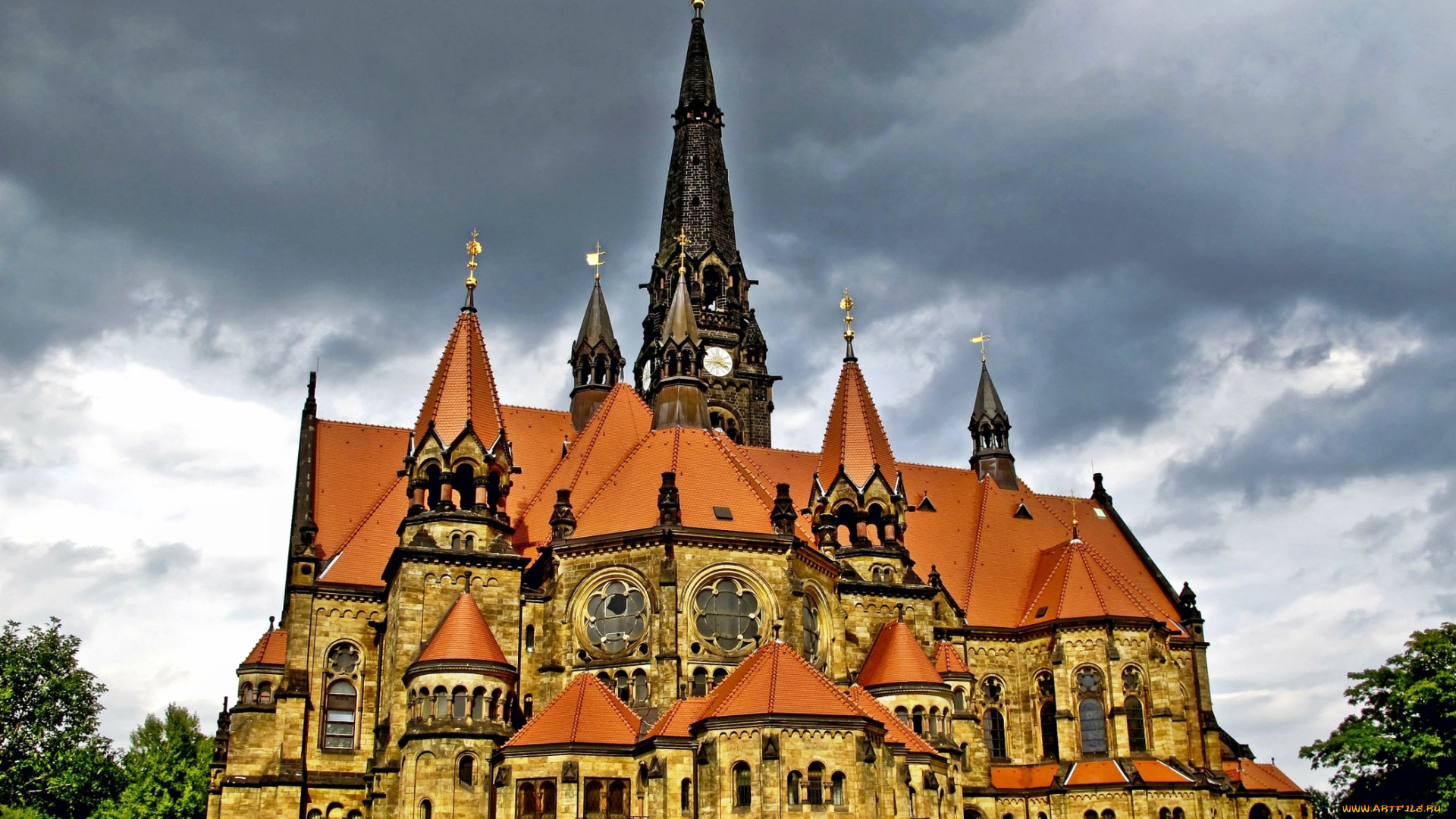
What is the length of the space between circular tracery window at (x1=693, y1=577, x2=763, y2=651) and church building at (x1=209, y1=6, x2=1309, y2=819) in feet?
0.28

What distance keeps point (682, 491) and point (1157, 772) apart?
19.8 meters

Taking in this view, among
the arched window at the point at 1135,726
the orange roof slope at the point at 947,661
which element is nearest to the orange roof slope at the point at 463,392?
the orange roof slope at the point at 947,661

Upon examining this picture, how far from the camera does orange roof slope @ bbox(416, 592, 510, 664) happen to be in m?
40.7

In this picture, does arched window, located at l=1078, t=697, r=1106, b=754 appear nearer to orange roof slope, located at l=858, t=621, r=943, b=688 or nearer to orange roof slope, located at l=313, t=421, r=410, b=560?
orange roof slope, located at l=858, t=621, r=943, b=688

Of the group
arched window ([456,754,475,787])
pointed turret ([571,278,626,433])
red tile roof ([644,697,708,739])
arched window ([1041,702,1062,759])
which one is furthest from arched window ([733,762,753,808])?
pointed turret ([571,278,626,433])

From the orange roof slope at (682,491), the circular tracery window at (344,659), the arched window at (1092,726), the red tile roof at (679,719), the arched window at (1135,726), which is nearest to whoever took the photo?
the red tile roof at (679,719)

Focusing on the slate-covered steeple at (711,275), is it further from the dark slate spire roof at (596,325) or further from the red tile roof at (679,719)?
the red tile roof at (679,719)

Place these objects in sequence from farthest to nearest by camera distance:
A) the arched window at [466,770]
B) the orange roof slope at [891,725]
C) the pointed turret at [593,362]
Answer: the pointed turret at [593,362]
the orange roof slope at [891,725]
the arched window at [466,770]

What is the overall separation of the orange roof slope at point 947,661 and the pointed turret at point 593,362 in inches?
693

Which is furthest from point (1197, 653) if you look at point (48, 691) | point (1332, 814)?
point (48, 691)

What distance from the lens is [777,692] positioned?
124 feet

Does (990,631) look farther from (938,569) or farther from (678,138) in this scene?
(678,138)

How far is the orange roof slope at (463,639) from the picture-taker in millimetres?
40656

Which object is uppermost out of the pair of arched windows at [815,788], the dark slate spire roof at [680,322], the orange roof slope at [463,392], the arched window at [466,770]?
the dark slate spire roof at [680,322]
